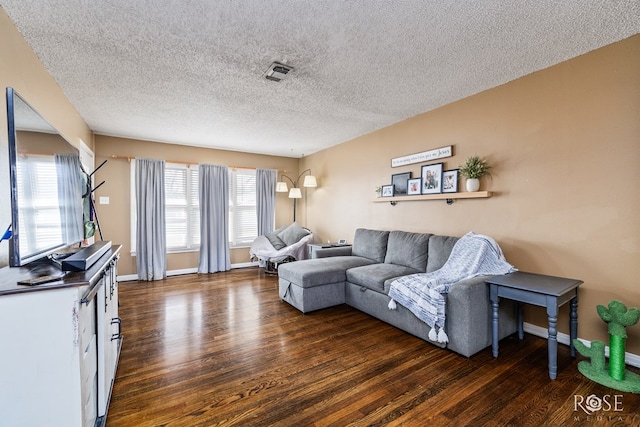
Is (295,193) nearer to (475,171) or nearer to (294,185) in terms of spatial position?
(294,185)

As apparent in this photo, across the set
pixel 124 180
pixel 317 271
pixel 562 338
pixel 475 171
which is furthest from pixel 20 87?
pixel 562 338

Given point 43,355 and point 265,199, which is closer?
point 43,355

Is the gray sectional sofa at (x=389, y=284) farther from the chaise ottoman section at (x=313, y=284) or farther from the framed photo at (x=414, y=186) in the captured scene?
the framed photo at (x=414, y=186)

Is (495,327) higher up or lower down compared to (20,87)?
lower down

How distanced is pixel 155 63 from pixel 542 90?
3479mm

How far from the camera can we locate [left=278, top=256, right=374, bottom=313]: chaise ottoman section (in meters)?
3.28

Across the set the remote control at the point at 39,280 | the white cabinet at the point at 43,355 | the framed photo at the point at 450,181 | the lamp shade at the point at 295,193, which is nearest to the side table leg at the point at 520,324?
the framed photo at the point at 450,181

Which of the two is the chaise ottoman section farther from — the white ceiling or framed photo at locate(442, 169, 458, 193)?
the white ceiling

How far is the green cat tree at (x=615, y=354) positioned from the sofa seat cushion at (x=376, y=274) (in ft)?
5.01

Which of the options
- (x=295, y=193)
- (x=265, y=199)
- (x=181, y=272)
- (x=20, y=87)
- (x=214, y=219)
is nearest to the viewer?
(x=20, y=87)

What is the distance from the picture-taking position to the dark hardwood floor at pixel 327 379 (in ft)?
5.48

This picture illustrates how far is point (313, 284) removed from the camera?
130 inches

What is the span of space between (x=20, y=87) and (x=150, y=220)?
3216mm

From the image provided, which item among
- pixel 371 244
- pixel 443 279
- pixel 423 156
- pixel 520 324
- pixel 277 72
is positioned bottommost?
pixel 520 324
